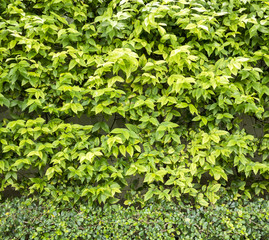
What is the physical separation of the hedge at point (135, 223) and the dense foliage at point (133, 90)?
23 centimetres

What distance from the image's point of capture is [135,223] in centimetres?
242

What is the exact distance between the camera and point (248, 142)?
285 cm

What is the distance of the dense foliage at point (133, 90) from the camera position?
272 cm

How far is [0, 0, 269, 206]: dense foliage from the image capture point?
2721 mm

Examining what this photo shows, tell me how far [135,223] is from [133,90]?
1.37 meters

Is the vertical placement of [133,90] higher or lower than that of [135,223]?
higher

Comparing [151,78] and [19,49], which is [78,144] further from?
[19,49]

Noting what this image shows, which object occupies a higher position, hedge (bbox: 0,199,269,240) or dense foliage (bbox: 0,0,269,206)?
dense foliage (bbox: 0,0,269,206)

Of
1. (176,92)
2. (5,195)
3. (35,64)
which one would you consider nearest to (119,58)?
(176,92)

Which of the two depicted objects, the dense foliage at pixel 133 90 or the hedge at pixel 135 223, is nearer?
the hedge at pixel 135 223

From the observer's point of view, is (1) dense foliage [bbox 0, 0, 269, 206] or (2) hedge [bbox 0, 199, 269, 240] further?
(1) dense foliage [bbox 0, 0, 269, 206]

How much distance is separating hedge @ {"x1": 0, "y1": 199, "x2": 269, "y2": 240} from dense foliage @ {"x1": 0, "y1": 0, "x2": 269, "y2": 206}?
0.74 ft

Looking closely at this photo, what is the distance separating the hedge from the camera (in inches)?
94.3

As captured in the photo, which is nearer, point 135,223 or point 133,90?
point 135,223
